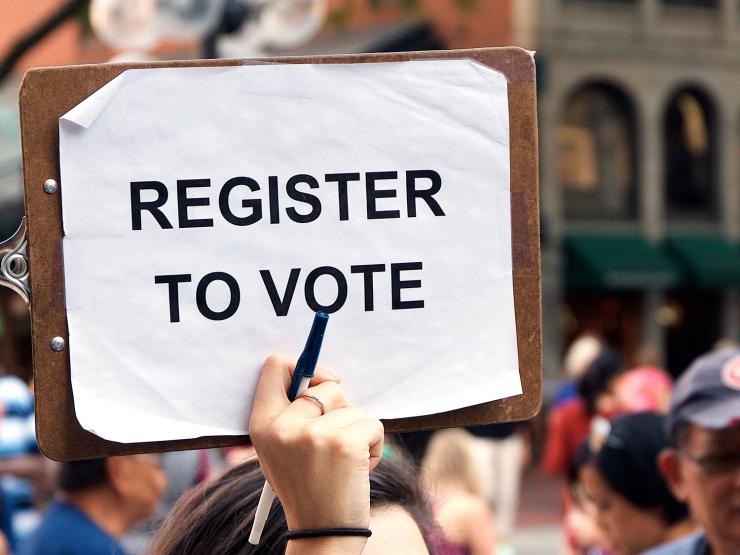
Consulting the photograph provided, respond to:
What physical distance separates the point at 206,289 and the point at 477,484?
436 cm

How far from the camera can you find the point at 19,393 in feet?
18.8

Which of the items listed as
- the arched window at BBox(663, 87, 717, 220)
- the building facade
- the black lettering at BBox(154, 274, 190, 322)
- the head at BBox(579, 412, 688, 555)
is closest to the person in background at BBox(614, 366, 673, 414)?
the head at BBox(579, 412, 688, 555)

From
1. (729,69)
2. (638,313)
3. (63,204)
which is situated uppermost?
(729,69)

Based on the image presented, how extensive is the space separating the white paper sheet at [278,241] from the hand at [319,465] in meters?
0.17

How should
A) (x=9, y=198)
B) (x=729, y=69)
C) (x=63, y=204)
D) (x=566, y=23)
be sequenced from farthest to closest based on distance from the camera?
(x=729, y=69) < (x=566, y=23) < (x=9, y=198) < (x=63, y=204)

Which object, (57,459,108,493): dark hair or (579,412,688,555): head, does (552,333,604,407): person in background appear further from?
(57,459,108,493): dark hair

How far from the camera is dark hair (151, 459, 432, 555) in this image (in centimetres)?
190

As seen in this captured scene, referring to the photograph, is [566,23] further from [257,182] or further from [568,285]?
[257,182]

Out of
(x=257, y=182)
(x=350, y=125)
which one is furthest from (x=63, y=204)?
(x=350, y=125)

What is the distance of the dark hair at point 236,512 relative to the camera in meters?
1.90

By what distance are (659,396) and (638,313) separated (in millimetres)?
17834

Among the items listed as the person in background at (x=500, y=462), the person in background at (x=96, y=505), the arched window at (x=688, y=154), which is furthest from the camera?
the arched window at (x=688, y=154)

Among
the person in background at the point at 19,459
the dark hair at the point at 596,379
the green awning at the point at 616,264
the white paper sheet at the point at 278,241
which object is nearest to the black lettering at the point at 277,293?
the white paper sheet at the point at 278,241

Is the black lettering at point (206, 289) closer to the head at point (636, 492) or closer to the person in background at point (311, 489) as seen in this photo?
the person in background at point (311, 489)
